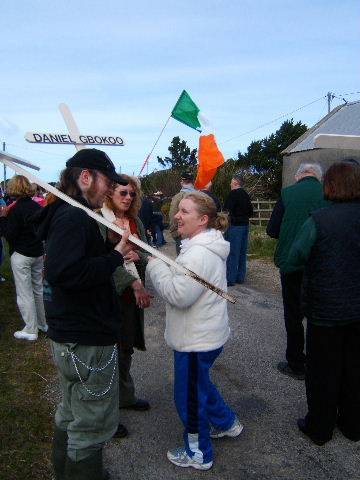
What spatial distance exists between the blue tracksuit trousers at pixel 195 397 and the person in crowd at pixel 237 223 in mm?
5317

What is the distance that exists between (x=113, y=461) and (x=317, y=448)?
142cm

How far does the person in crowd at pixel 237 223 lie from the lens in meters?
8.09

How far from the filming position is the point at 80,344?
2234 mm

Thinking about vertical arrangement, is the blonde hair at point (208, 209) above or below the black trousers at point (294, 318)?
above

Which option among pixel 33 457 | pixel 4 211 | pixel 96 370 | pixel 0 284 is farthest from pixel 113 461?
pixel 0 284

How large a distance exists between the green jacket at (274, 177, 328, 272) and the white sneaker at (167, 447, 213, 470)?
184cm

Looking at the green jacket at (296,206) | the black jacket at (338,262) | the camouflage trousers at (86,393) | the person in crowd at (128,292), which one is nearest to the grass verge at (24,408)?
the person in crowd at (128,292)

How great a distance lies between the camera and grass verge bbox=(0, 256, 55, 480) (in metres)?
2.87

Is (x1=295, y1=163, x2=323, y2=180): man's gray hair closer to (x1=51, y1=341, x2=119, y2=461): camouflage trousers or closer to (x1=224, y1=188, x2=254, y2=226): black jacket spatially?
(x1=51, y1=341, x2=119, y2=461): camouflage trousers

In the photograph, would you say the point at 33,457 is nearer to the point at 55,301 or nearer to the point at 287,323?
the point at 55,301

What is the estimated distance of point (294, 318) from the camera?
4203mm

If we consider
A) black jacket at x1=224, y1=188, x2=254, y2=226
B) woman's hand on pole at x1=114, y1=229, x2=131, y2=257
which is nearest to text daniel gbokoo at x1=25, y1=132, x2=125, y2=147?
woman's hand on pole at x1=114, y1=229, x2=131, y2=257

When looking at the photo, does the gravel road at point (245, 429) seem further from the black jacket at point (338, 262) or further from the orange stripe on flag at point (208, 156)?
the orange stripe on flag at point (208, 156)

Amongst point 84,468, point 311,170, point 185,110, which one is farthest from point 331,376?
point 185,110
